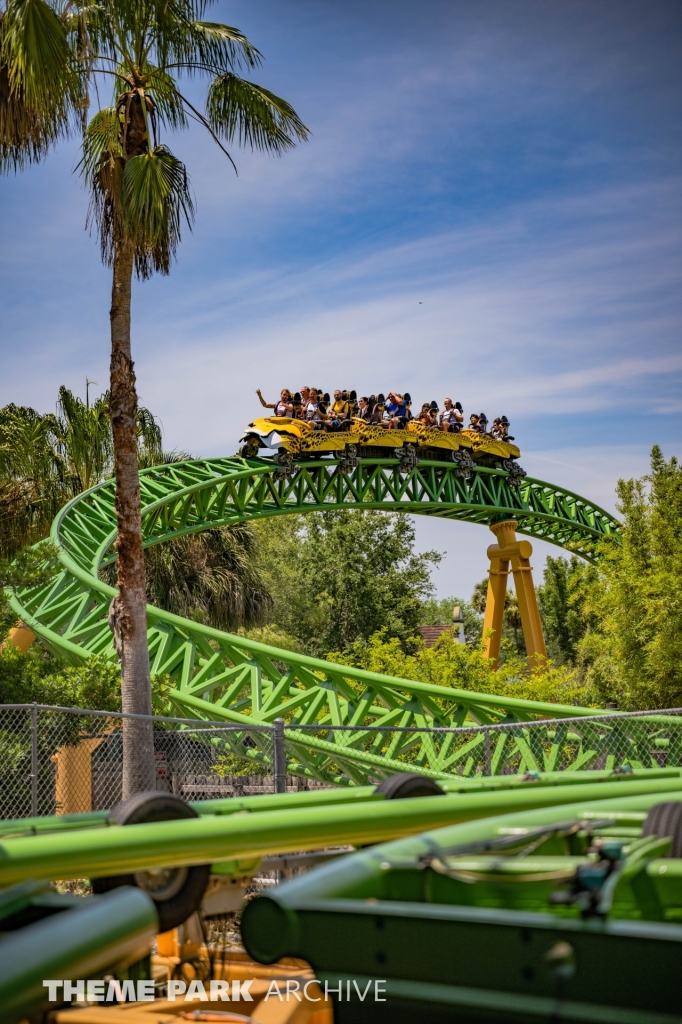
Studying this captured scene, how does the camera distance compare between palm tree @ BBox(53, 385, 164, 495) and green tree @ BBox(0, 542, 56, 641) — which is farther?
palm tree @ BBox(53, 385, 164, 495)

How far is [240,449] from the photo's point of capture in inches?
938

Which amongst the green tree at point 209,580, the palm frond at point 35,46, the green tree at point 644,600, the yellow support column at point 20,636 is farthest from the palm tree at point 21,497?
the green tree at point 644,600

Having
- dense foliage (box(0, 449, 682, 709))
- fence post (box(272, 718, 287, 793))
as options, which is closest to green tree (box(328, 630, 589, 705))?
dense foliage (box(0, 449, 682, 709))

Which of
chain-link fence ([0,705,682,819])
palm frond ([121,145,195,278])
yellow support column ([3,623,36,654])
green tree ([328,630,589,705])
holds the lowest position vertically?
chain-link fence ([0,705,682,819])

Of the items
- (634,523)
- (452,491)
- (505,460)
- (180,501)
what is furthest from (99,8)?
(505,460)

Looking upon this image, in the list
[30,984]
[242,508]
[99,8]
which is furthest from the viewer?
[242,508]

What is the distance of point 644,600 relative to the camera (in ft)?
72.1

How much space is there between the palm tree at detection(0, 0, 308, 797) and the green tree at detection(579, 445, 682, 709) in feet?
46.2

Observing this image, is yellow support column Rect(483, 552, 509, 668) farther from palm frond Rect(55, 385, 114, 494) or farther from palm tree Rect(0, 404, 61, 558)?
palm tree Rect(0, 404, 61, 558)

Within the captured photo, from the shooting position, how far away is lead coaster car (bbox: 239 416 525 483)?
78.1 feet

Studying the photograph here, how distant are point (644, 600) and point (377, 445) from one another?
7.85 metres

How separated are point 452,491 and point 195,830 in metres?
25.5

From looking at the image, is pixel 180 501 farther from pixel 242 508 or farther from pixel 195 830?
pixel 195 830

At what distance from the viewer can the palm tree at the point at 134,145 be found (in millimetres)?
10203
